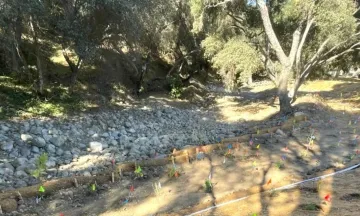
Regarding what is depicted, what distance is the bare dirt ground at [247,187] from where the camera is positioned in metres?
5.17

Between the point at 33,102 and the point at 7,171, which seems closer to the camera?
the point at 7,171

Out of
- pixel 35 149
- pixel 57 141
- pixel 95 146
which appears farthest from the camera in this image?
pixel 95 146

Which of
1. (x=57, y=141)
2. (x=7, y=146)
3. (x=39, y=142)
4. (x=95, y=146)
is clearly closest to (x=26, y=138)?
(x=39, y=142)

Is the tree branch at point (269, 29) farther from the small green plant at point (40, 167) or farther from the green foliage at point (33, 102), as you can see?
the small green plant at point (40, 167)

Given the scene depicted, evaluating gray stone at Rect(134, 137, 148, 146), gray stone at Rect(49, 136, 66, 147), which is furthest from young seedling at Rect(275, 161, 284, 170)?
gray stone at Rect(49, 136, 66, 147)

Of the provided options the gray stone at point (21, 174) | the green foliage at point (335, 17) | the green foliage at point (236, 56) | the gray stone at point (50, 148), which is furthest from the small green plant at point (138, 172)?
the green foliage at point (335, 17)

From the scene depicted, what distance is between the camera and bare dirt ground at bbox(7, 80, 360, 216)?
5168 mm

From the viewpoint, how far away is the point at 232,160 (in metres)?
7.86

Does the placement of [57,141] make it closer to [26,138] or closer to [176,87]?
[26,138]

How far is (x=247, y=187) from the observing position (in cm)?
614

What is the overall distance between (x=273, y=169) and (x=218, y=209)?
7.60 feet

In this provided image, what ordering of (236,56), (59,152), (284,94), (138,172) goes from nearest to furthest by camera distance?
(138,172) → (59,152) → (284,94) → (236,56)

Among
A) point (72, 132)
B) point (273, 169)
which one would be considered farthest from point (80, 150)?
point (273, 169)

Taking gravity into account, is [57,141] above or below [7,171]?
above
